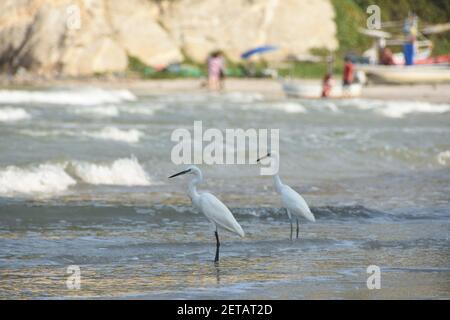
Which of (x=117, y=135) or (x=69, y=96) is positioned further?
(x=69, y=96)

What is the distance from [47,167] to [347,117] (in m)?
15.0

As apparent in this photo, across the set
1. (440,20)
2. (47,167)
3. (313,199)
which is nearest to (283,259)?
(313,199)

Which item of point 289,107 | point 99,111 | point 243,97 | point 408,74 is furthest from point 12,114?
point 408,74

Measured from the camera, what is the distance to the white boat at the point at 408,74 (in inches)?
1622

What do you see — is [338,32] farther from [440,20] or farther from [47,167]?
[47,167]

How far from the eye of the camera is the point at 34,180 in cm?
1582

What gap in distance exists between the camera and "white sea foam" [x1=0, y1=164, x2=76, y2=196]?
600 inches

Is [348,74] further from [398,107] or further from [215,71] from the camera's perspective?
[215,71]

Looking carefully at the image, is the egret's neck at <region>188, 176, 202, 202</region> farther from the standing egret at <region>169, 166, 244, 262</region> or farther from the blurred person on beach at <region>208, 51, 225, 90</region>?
the blurred person on beach at <region>208, 51, 225, 90</region>

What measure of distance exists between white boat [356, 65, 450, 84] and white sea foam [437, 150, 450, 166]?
20189 mm

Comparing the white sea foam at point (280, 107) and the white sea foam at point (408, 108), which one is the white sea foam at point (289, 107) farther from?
the white sea foam at point (408, 108)

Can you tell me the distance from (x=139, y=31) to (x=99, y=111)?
11.9m

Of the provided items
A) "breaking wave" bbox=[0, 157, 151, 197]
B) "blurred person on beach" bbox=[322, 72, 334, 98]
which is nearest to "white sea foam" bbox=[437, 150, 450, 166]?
"breaking wave" bbox=[0, 157, 151, 197]

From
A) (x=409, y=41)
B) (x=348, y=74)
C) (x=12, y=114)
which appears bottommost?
(x=12, y=114)
